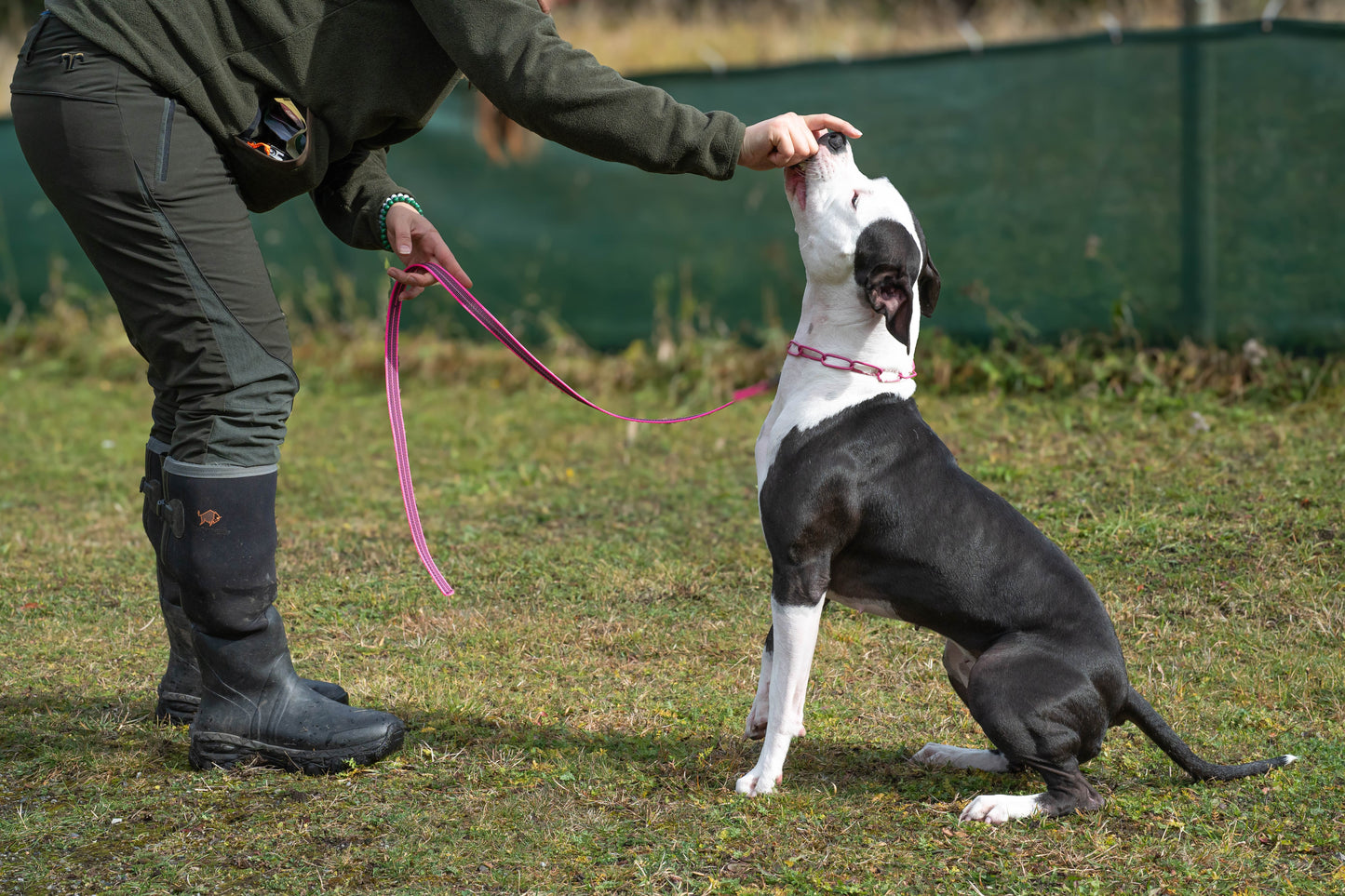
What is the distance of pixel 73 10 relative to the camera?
8.71 ft

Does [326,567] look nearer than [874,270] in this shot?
No

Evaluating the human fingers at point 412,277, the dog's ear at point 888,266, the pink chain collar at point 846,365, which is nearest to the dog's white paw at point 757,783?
the pink chain collar at point 846,365

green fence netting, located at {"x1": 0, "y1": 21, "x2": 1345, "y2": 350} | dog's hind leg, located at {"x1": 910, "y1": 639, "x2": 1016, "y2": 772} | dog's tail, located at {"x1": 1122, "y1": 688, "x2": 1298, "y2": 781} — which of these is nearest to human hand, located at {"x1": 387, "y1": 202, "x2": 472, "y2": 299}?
dog's hind leg, located at {"x1": 910, "y1": 639, "x2": 1016, "y2": 772}

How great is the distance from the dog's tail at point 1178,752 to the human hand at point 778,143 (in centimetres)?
141

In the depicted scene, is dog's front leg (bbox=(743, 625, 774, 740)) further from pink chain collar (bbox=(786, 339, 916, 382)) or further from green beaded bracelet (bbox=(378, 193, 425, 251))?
green beaded bracelet (bbox=(378, 193, 425, 251))

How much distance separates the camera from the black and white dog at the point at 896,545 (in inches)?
109

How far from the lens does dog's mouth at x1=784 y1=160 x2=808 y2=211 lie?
290cm

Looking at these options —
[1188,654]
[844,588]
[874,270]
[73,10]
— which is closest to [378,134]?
[73,10]

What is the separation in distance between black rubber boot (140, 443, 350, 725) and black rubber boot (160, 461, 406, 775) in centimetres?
16

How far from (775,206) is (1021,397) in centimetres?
184

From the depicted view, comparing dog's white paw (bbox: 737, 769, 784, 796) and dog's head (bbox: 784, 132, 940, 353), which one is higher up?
dog's head (bbox: 784, 132, 940, 353)

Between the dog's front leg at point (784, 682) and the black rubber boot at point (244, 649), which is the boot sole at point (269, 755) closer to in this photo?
the black rubber boot at point (244, 649)

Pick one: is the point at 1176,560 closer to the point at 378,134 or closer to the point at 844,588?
the point at 844,588

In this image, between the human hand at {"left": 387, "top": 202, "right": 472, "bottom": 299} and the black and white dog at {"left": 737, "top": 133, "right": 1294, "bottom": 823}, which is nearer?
the black and white dog at {"left": 737, "top": 133, "right": 1294, "bottom": 823}
